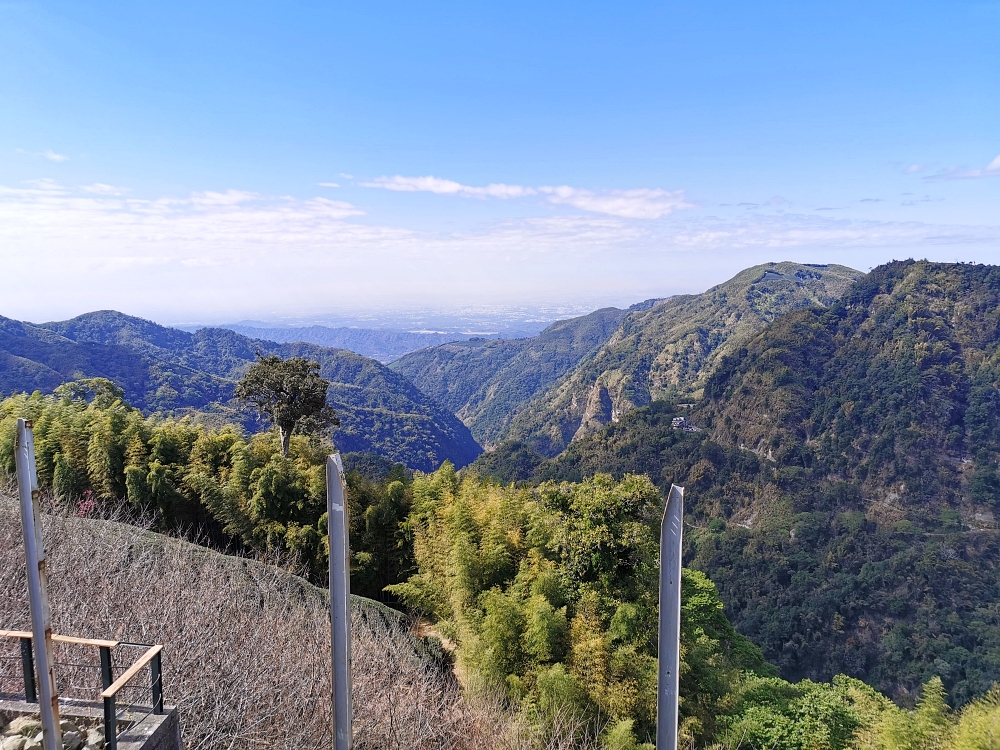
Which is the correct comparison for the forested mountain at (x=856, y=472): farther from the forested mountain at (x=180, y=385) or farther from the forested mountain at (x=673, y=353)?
the forested mountain at (x=180, y=385)

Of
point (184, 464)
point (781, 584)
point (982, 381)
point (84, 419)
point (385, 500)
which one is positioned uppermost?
point (84, 419)

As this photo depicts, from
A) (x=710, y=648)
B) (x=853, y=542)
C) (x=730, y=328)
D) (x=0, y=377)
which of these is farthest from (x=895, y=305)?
(x=0, y=377)

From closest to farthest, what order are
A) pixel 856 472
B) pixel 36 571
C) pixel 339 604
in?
pixel 36 571 < pixel 339 604 < pixel 856 472

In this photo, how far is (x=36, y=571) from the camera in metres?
2.04

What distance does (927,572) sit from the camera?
50312 mm

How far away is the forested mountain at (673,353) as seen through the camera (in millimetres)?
129500

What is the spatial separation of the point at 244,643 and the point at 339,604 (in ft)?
26.3

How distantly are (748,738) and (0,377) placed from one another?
109 m

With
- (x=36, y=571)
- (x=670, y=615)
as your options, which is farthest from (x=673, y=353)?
(x=36, y=571)

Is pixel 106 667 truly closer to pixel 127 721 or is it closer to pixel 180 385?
pixel 127 721

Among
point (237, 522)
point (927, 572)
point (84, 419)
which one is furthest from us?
point (927, 572)

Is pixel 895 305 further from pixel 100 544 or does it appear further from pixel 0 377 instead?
pixel 0 377

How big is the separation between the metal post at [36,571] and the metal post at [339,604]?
1.02m

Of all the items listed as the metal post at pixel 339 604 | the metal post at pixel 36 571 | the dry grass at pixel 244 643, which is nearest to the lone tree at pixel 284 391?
the dry grass at pixel 244 643
